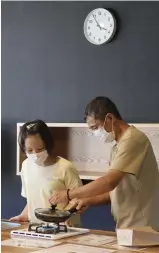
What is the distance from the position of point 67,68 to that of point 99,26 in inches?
20.7

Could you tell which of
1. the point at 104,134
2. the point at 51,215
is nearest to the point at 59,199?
the point at 51,215

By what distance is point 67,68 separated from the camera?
499cm

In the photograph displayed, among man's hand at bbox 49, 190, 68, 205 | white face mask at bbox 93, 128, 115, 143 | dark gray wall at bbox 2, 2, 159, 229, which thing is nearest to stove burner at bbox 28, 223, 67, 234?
man's hand at bbox 49, 190, 68, 205

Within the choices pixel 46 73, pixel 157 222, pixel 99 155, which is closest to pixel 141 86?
pixel 99 155

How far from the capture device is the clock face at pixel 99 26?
468 cm

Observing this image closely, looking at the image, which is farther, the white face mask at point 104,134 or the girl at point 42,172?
the girl at point 42,172

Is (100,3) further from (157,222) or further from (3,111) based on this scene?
(157,222)

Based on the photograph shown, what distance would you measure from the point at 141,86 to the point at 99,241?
2.23 meters

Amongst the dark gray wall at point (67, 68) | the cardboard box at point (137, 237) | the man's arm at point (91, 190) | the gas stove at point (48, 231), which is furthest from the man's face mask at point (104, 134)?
the dark gray wall at point (67, 68)

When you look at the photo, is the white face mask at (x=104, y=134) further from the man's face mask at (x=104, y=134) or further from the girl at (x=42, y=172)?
the girl at (x=42, y=172)

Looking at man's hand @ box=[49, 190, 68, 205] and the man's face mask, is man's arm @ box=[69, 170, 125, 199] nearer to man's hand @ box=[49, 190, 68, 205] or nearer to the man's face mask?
man's hand @ box=[49, 190, 68, 205]

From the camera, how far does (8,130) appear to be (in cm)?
538

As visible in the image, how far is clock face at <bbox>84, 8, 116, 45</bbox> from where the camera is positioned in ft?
15.3

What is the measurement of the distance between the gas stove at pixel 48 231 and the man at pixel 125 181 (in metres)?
0.14
